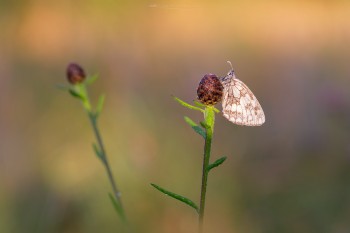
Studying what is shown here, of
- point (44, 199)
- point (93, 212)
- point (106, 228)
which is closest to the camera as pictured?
point (106, 228)

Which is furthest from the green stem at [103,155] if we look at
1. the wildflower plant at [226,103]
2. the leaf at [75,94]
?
the wildflower plant at [226,103]

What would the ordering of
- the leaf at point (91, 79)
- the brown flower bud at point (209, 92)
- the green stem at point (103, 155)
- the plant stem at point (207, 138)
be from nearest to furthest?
the plant stem at point (207, 138)
the brown flower bud at point (209, 92)
the green stem at point (103, 155)
the leaf at point (91, 79)

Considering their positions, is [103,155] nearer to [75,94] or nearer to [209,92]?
[75,94]

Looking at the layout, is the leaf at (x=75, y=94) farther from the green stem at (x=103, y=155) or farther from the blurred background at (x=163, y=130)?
the blurred background at (x=163, y=130)

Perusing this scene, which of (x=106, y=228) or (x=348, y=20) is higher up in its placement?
(x=348, y=20)

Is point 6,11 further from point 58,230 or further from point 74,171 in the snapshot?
point 58,230

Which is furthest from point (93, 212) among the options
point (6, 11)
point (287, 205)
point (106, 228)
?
point (6, 11)

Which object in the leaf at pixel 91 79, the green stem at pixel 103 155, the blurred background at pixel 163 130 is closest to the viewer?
the green stem at pixel 103 155

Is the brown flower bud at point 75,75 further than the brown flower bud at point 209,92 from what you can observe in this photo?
Yes

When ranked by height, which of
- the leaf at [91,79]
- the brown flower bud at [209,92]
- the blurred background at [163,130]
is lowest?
the blurred background at [163,130]
